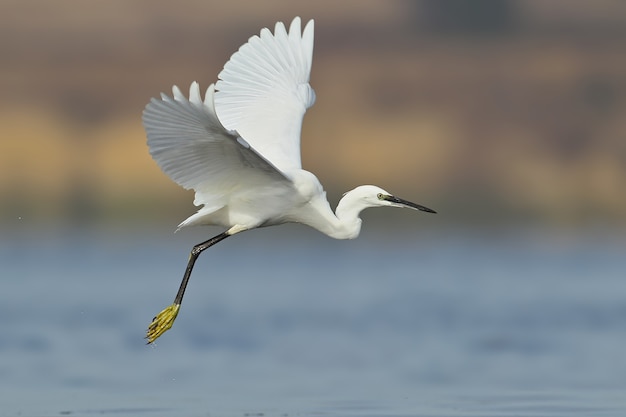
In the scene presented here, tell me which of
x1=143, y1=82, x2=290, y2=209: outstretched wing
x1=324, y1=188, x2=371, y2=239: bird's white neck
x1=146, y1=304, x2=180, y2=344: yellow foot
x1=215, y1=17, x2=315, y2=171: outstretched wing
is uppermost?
x1=215, y1=17, x2=315, y2=171: outstretched wing

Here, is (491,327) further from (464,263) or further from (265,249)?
(265,249)

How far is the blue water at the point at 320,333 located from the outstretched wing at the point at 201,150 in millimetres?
1923

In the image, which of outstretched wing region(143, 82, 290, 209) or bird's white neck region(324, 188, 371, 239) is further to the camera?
bird's white neck region(324, 188, 371, 239)

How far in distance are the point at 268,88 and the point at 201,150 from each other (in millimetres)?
2411

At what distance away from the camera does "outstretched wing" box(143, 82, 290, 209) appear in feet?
30.1

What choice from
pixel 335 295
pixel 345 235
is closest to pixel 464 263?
pixel 335 295

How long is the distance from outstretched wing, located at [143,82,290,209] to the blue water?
6.31ft

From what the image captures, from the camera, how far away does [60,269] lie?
904 inches

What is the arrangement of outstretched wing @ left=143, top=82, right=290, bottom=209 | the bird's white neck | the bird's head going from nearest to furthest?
outstretched wing @ left=143, top=82, right=290, bottom=209, the bird's head, the bird's white neck

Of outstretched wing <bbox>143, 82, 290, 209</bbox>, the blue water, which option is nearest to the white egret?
outstretched wing <bbox>143, 82, 290, 209</bbox>

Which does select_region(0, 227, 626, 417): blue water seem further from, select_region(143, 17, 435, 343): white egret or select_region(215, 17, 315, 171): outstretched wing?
select_region(215, 17, 315, 171): outstretched wing

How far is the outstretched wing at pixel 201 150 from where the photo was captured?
9.16 meters

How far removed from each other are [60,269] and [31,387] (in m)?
10.5

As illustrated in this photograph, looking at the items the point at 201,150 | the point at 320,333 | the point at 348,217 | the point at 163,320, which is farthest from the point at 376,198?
the point at 320,333
